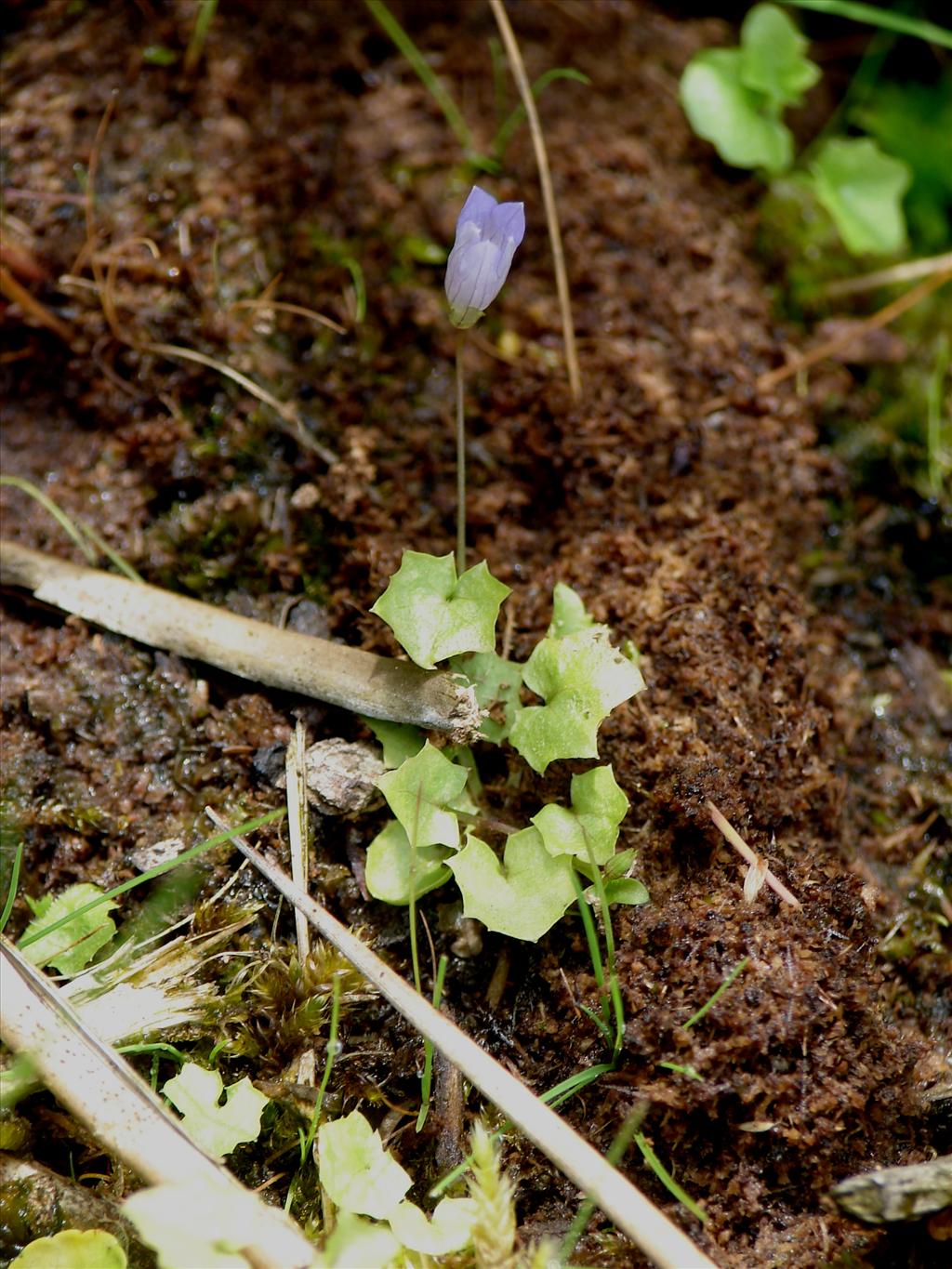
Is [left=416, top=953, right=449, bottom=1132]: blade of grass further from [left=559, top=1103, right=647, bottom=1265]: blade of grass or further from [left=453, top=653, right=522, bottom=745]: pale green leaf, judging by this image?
[left=453, top=653, right=522, bottom=745]: pale green leaf

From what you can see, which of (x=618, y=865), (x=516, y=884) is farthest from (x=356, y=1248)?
(x=618, y=865)

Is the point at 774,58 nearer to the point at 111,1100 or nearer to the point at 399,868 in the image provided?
the point at 399,868

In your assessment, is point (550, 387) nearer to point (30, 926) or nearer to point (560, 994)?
point (560, 994)

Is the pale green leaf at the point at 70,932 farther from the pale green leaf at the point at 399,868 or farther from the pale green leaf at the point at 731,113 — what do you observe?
the pale green leaf at the point at 731,113

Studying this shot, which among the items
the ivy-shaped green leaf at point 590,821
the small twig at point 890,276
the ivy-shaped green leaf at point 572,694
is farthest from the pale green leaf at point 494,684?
the small twig at point 890,276

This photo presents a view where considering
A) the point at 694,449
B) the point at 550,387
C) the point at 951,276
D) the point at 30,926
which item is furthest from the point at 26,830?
the point at 951,276

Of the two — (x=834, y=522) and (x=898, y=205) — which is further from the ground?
(x=898, y=205)
